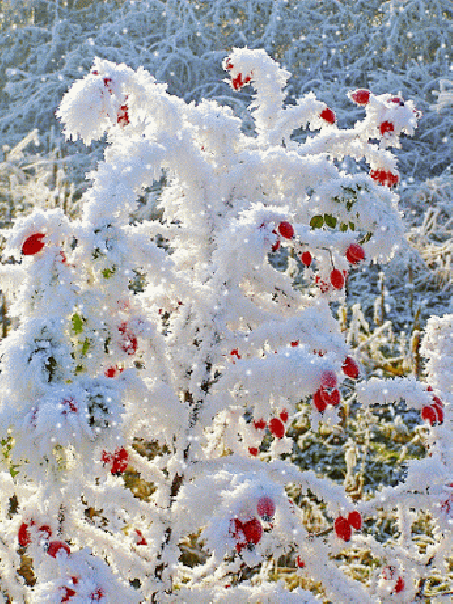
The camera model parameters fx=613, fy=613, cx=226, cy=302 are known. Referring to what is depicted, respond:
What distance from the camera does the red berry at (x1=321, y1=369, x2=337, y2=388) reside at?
1125mm

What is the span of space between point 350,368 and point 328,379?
5.2 inches

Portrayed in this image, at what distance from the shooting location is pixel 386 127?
1.58 metres

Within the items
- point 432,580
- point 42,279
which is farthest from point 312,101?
point 432,580

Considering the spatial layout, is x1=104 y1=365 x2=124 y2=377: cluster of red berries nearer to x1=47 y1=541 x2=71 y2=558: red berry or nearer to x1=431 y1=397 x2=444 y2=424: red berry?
x1=47 y1=541 x2=71 y2=558: red berry

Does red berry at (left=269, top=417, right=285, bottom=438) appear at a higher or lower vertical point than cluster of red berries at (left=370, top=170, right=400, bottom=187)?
lower

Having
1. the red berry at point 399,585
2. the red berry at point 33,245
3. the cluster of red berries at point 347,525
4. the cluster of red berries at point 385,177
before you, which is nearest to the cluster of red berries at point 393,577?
the red berry at point 399,585

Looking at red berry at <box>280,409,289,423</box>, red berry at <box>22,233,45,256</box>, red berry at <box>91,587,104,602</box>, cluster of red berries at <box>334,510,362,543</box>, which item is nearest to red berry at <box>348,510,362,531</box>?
cluster of red berries at <box>334,510,362,543</box>

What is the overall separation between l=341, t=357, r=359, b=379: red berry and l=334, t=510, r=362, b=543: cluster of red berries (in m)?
0.41

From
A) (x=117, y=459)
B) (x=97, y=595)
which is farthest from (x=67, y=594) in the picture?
(x=117, y=459)

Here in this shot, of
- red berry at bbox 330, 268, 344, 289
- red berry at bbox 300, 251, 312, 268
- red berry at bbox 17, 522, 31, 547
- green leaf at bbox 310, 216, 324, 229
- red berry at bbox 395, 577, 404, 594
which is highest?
green leaf at bbox 310, 216, 324, 229

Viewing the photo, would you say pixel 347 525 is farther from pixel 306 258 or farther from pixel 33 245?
pixel 33 245

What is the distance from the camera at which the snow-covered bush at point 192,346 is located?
1057mm

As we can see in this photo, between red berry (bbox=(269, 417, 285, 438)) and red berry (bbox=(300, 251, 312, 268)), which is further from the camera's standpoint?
red berry (bbox=(269, 417, 285, 438))

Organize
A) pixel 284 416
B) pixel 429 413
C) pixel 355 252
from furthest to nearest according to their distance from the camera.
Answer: pixel 284 416 < pixel 429 413 < pixel 355 252
